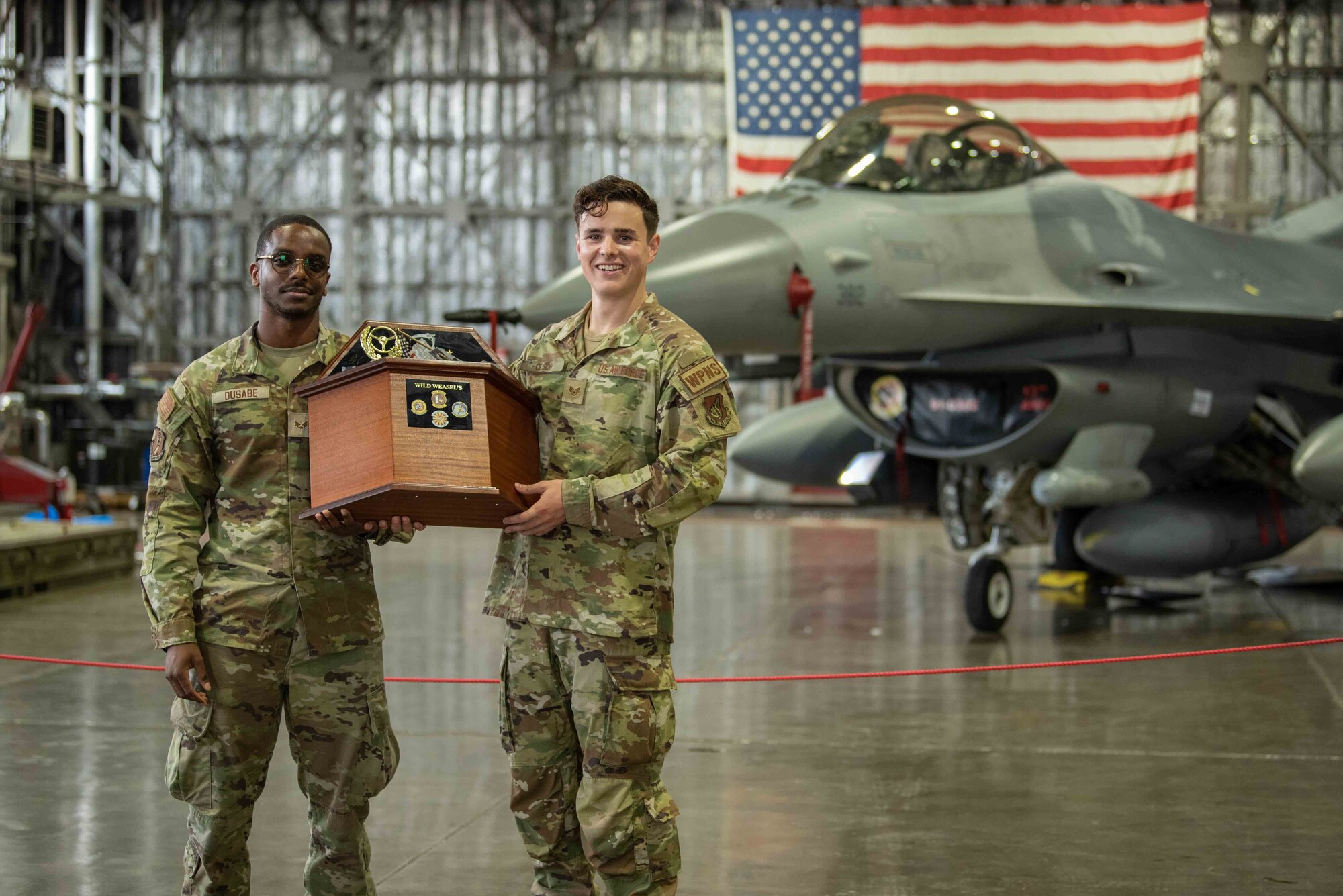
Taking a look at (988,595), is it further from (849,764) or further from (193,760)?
(193,760)

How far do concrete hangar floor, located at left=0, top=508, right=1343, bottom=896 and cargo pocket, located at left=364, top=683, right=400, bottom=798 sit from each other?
80cm

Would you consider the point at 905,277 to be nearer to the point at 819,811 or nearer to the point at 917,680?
the point at 917,680

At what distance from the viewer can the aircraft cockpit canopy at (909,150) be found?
7.96 metres

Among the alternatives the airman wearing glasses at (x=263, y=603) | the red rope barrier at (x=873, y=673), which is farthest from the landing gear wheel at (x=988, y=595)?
the airman wearing glasses at (x=263, y=603)

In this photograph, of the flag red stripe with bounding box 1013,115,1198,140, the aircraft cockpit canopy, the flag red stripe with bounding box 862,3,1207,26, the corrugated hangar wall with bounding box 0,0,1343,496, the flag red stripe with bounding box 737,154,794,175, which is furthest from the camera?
the corrugated hangar wall with bounding box 0,0,1343,496

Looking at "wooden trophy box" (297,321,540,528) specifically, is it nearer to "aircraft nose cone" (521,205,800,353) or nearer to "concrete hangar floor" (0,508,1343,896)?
"concrete hangar floor" (0,508,1343,896)

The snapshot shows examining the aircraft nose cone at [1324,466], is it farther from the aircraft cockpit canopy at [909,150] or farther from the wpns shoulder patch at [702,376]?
the wpns shoulder patch at [702,376]

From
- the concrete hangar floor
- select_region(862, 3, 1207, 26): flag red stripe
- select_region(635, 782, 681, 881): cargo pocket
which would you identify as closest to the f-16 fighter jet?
the concrete hangar floor

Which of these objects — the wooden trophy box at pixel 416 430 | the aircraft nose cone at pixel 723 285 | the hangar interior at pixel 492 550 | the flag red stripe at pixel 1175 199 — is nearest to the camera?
the wooden trophy box at pixel 416 430

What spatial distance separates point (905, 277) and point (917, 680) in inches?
91.2

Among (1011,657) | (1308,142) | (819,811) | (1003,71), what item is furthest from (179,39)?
(819,811)

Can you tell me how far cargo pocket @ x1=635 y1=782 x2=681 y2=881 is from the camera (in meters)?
2.82

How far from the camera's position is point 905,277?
7.60 meters

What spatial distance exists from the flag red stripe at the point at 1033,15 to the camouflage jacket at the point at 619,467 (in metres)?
14.4
